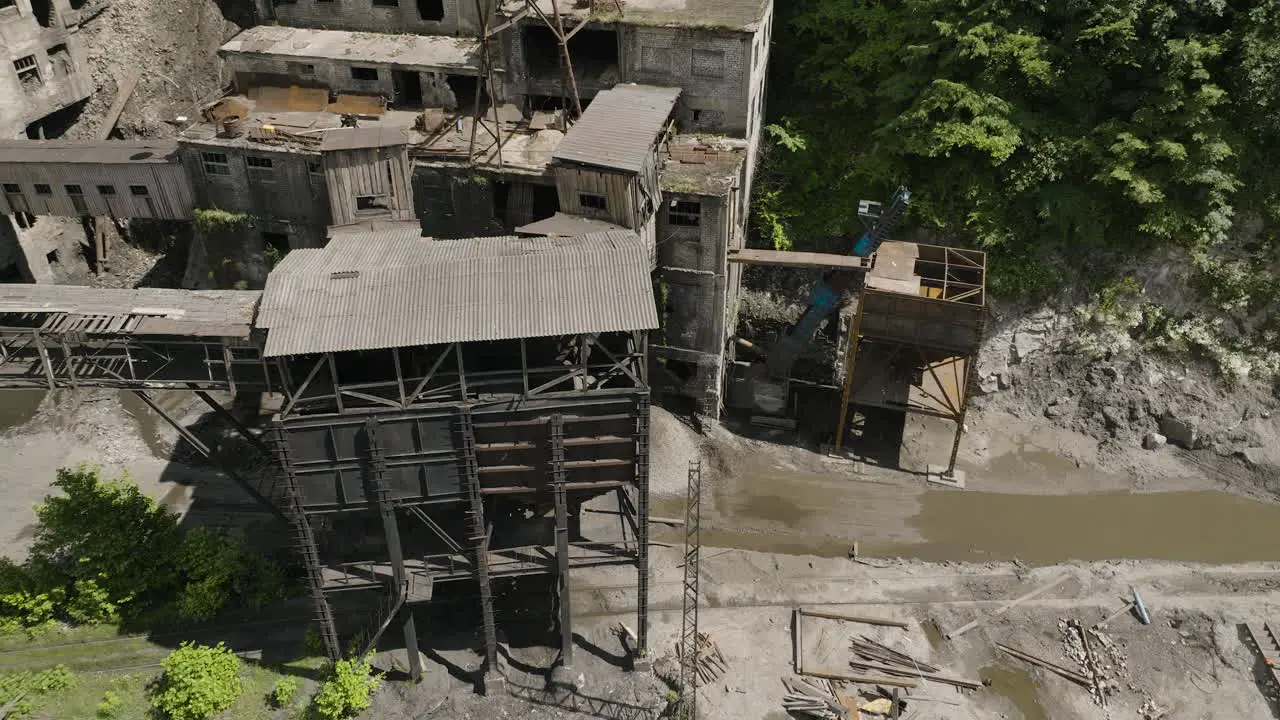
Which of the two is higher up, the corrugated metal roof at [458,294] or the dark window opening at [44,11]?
the dark window opening at [44,11]

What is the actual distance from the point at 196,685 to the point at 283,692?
8.29 ft

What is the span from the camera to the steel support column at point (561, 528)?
26156 mm

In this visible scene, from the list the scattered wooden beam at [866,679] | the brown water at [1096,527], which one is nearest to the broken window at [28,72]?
the scattered wooden beam at [866,679]

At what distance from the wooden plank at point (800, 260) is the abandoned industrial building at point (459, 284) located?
0.17m

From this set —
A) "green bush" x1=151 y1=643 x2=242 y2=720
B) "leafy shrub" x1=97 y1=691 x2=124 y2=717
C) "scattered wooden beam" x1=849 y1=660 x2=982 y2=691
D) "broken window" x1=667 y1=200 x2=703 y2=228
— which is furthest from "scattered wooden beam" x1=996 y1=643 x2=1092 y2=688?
"leafy shrub" x1=97 y1=691 x2=124 y2=717

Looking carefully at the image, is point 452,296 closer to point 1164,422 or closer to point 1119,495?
point 1119,495

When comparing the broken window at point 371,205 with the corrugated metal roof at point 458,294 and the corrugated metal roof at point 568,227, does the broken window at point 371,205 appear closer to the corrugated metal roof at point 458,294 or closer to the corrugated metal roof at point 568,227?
the corrugated metal roof at point 568,227

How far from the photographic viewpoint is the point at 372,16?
4344 centimetres

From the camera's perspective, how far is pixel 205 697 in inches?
1092

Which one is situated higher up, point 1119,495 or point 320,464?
point 320,464

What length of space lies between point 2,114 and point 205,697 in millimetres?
30813

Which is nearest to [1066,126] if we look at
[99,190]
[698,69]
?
[698,69]

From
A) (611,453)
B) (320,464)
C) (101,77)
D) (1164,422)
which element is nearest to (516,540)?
(611,453)

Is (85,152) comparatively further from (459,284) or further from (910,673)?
(910,673)
